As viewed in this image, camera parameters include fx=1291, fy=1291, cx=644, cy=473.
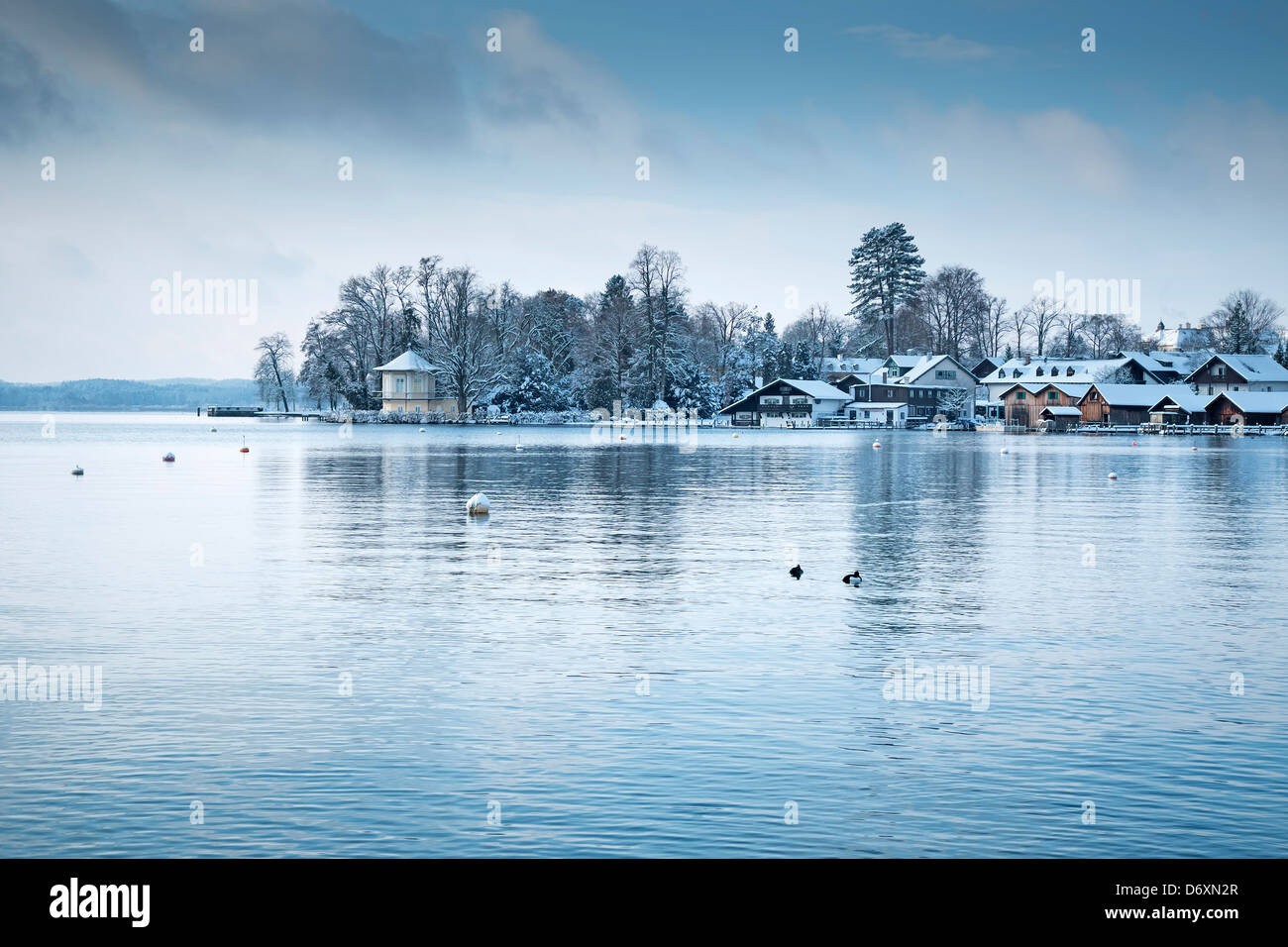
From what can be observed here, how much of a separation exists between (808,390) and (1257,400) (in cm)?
5513

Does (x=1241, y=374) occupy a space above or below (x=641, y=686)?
above

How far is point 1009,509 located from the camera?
42906 millimetres

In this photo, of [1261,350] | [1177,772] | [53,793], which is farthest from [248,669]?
[1261,350]

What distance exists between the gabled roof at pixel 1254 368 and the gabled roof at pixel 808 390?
4616cm

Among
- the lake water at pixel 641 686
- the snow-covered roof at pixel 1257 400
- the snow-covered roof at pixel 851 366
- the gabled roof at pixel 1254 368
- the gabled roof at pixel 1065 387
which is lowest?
the lake water at pixel 641 686

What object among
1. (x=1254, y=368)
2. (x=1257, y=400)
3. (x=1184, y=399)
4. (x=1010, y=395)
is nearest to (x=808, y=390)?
(x=1010, y=395)

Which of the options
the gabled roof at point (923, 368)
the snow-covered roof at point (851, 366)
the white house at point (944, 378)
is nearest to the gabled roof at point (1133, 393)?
the white house at point (944, 378)

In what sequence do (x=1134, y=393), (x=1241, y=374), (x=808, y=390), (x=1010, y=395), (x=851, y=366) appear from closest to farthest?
(x=1134, y=393) < (x=1241, y=374) < (x=1010, y=395) < (x=808, y=390) < (x=851, y=366)

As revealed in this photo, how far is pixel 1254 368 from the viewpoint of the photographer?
529 ft

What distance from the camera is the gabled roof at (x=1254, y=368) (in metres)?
160

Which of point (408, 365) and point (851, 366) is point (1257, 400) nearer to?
point (851, 366)

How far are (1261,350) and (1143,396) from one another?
126 ft

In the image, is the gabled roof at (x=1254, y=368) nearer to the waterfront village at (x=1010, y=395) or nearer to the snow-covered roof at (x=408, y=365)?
the waterfront village at (x=1010, y=395)
